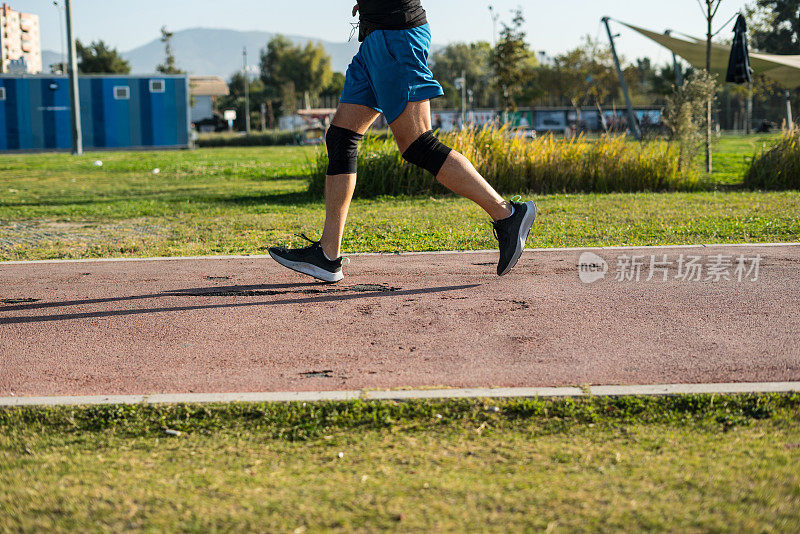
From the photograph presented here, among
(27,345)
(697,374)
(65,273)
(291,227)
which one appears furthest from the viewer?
(291,227)

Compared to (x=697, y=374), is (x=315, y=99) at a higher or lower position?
higher

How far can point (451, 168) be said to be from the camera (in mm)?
4656

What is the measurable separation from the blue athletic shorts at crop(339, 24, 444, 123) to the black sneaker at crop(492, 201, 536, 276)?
2.65ft

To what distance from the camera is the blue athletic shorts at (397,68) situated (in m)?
4.49

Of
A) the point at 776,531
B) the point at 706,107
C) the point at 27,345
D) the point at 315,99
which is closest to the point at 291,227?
the point at 27,345

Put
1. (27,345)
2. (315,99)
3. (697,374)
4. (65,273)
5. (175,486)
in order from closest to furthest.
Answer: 1. (175,486)
2. (697,374)
3. (27,345)
4. (65,273)
5. (315,99)

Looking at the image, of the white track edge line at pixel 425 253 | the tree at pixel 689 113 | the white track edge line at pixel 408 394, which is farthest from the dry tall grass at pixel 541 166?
the white track edge line at pixel 408 394

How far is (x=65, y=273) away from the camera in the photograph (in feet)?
17.8

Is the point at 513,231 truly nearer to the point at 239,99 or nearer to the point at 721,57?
the point at 721,57

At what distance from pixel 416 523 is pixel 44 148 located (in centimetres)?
4670

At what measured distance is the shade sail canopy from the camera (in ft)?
62.7

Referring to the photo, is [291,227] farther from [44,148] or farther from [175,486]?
[44,148]

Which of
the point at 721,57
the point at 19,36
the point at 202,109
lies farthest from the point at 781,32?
the point at 19,36

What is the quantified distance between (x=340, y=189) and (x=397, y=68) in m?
0.78
